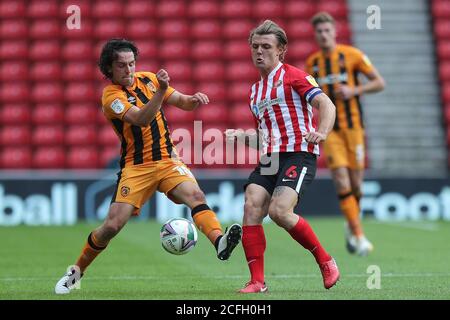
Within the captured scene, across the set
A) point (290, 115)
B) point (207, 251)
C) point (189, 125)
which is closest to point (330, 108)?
point (290, 115)

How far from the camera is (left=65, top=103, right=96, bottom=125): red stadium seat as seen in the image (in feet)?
54.5

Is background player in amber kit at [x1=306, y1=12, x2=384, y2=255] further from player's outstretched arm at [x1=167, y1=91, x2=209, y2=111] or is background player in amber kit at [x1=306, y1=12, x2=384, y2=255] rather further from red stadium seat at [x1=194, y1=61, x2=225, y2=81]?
red stadium seat at [x1=194, y1=61, x2=225, y2=81]

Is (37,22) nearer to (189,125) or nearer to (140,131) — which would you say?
(189,125)

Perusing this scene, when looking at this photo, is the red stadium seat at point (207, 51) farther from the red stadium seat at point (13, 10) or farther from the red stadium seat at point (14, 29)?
the red stadium seat at point (13, 10)

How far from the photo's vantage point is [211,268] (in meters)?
8.22

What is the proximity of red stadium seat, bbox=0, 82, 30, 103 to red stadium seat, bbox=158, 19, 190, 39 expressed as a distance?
2.84 m

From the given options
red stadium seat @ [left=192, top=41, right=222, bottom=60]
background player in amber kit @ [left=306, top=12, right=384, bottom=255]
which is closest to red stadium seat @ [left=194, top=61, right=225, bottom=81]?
red stadium seat @ [left=192, top=41, right=222, bottom=60]

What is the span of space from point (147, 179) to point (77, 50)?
36.5 feet

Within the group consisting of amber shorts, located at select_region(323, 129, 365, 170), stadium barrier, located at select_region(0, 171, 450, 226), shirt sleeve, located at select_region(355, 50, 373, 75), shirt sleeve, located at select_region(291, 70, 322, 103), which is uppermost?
shirt sleeve, located at select_region(355, 50, 373, 75)

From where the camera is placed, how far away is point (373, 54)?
1809 centimetres

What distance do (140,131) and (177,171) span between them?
1.32 feet

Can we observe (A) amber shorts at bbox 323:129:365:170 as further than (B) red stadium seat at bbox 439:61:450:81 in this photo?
No

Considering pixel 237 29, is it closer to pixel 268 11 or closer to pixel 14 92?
pixel 268 11
